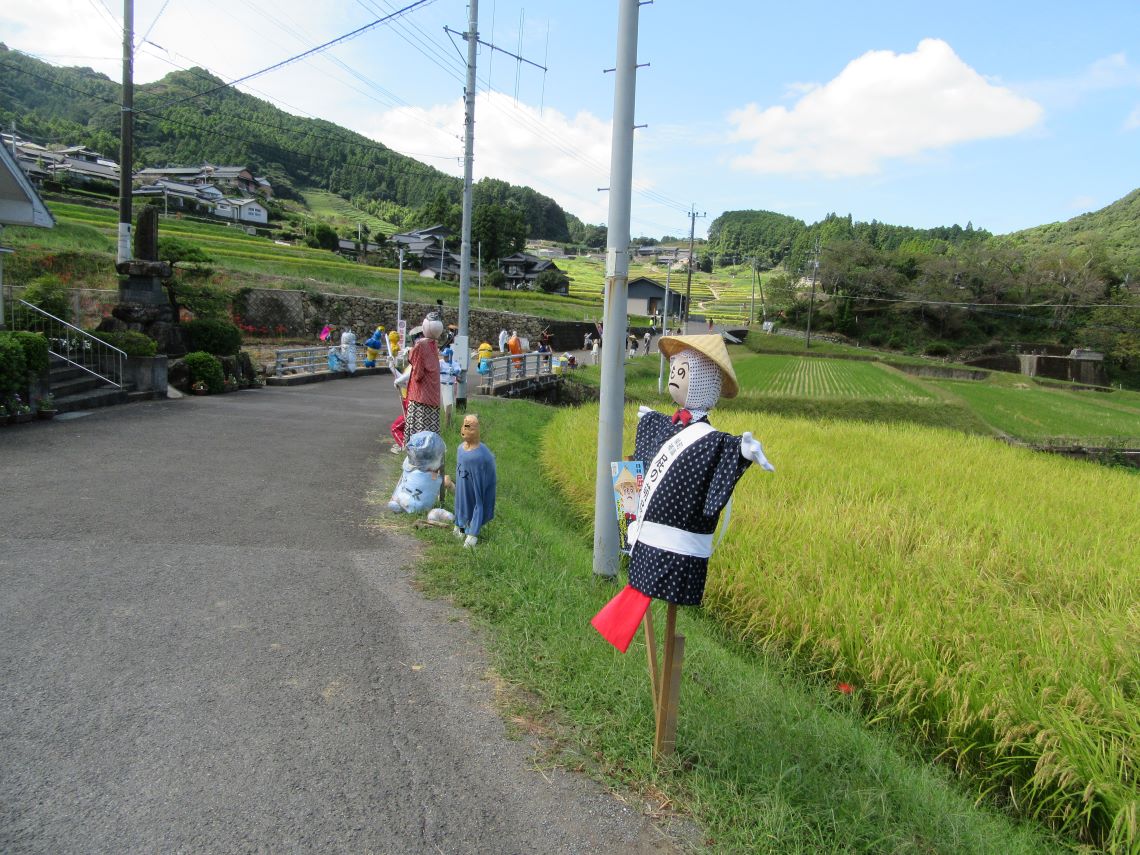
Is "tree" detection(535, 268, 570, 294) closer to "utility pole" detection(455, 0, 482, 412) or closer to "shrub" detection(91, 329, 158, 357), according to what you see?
"utility pole" detection(455, 0, 482, 412)

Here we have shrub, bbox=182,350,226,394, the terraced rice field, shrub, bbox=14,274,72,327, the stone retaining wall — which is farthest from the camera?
the stone retaining wall

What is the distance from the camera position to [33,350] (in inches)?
361

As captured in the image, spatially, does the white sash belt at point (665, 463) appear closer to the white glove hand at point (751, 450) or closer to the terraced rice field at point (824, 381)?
the white glove hand at point (751, 450)

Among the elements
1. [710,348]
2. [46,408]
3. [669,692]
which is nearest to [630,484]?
[710,348]

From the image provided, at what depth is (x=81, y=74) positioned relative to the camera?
93812mm

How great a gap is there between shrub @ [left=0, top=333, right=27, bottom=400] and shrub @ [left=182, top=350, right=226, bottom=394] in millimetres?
4570

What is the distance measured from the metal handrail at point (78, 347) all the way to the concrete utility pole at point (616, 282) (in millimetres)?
9956

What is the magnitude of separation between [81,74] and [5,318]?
4300 inches

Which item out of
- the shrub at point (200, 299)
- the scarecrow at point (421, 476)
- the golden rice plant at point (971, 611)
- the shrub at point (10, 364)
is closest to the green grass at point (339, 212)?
the shrub at point (200, 299)

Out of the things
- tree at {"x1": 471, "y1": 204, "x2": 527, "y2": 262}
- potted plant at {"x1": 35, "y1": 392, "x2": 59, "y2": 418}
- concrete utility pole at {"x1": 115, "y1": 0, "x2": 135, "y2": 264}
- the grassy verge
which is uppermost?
tree at {"x1": 471, "y1": 204, "x2": 527, "y2": 262}

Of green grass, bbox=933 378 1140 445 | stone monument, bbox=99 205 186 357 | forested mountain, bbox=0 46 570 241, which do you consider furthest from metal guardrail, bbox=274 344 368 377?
forested mountain, bbox=0 46 570 241

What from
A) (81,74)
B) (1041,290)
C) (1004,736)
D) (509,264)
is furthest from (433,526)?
(81,74)

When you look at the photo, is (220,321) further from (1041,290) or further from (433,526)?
(1041,290)

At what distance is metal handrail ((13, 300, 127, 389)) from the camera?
37.5 feet
